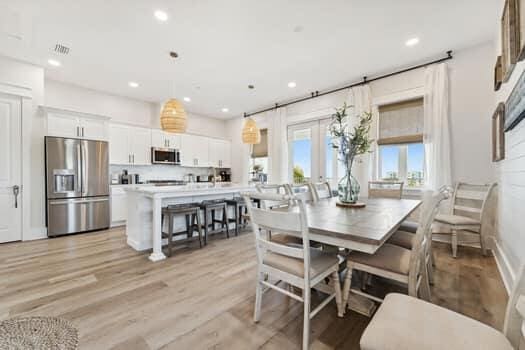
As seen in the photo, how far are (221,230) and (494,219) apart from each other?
419 cm

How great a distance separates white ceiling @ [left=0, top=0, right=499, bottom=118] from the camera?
7.97 ft


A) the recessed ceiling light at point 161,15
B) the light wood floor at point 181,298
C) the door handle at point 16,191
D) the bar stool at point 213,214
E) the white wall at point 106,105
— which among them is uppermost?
the recessed ceiling light at point 161,15

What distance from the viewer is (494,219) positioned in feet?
9.90

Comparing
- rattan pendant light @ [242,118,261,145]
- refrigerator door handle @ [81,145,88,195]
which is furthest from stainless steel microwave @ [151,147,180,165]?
rattan pendant light @ [242,118,261,145]

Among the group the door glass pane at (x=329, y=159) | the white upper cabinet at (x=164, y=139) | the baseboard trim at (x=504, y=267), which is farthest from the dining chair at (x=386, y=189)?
the white upper cabinet at (x=164, y=139)

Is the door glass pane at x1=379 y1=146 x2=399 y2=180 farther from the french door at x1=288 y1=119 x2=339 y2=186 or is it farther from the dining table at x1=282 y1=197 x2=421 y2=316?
the dining table at x1=282 y1=197 x2=421 y2=316

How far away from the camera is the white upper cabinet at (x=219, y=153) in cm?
666

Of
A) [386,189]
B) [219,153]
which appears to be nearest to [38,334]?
[386,189]

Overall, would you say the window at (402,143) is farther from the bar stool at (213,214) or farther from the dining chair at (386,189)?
the bar stool at (213,214)

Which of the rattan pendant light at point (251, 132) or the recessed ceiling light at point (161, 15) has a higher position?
the recessed ceiling light at point (161, 15)

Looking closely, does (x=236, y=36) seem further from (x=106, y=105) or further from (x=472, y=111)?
(x=106, y=105)

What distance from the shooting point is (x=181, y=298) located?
6.46 ft

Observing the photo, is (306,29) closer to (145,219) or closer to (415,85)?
(415,85)

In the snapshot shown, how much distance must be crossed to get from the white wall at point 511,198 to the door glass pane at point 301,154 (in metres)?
3.14
